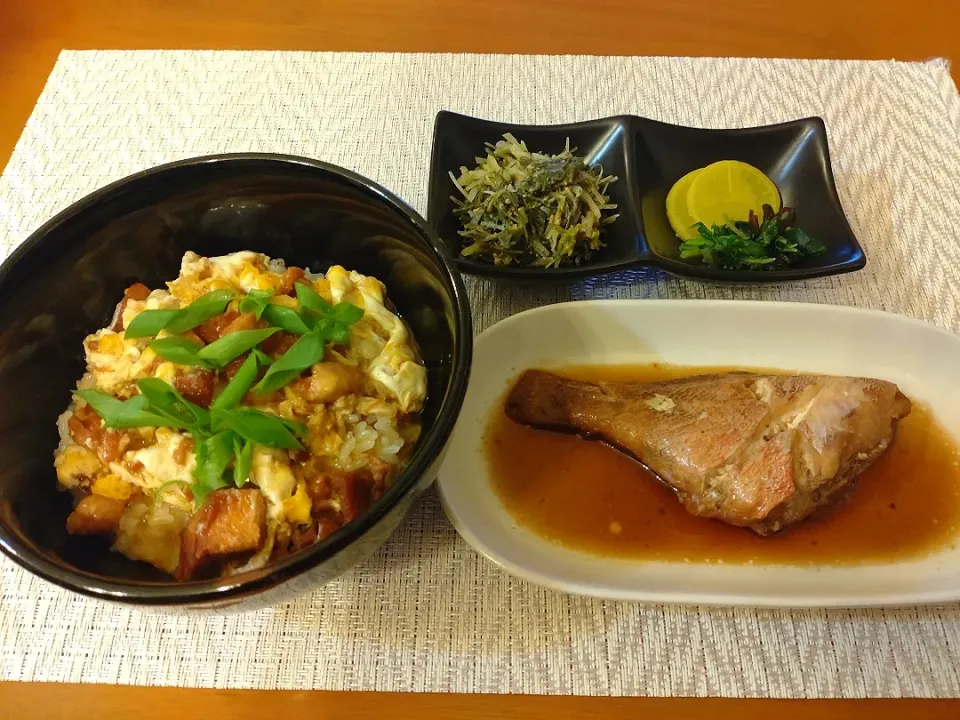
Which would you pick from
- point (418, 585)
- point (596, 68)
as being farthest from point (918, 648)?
point (596, 68)

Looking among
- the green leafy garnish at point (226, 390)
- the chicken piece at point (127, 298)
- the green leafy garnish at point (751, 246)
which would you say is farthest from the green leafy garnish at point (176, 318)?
the green leafy garnish at point (751, 246)

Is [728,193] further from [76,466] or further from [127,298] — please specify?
[76,466]

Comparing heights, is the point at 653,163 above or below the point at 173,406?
above

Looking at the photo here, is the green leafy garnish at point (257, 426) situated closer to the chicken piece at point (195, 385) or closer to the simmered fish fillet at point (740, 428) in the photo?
the chicken piece at point (195, 385)

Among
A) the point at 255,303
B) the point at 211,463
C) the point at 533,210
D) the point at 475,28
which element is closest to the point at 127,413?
the point at 211,463

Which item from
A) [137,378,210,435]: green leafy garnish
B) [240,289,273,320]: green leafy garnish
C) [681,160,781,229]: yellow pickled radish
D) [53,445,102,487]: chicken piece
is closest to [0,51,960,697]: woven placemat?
[681,160,781,229]: yellow pickled radish
